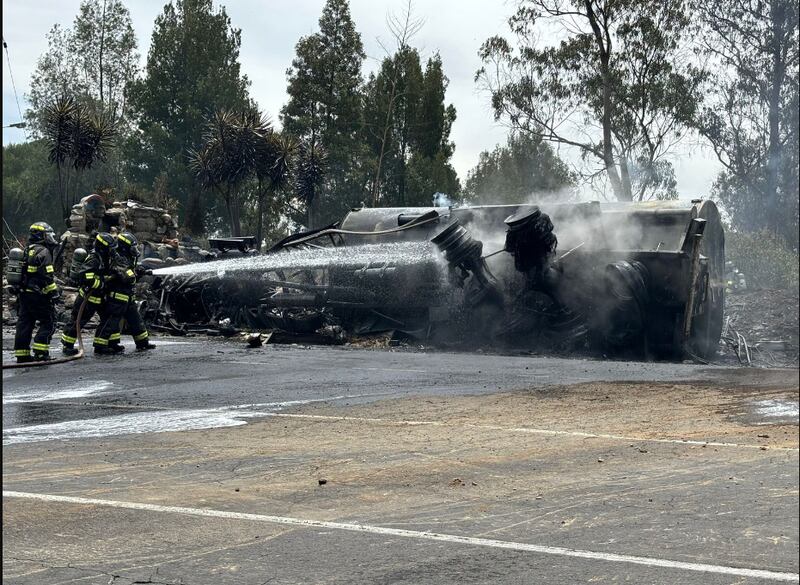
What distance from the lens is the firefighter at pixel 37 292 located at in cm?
1308

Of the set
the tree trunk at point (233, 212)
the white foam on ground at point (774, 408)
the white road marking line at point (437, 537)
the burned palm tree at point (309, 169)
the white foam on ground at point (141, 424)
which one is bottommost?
the white road marking line at point (437, 537)

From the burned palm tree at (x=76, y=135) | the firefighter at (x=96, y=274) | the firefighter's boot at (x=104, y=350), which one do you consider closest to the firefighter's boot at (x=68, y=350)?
the firefighter at (x=96, y=274)

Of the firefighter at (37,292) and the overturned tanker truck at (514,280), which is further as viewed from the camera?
the overturned tanker truck at (514,280)

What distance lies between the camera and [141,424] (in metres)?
8.16

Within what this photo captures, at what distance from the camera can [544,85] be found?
37.2 meters

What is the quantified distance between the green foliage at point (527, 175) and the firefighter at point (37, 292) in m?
20.3

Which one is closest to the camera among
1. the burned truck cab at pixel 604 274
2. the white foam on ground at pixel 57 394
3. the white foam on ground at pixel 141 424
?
the white foam on ground at pixel 141 424

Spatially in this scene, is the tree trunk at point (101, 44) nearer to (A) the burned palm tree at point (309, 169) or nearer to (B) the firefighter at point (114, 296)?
(A) the burned palm tree at point (309, 169)

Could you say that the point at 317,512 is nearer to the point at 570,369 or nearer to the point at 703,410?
the point at 703,410

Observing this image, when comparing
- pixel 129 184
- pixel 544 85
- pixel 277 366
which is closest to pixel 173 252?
pixel 129 184

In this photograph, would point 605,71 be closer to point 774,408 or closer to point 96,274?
point 96,274

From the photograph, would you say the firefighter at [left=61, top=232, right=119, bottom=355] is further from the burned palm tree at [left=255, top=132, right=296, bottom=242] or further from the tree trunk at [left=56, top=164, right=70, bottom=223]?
the burned palm tree at [left=255, top=132, right=296, bottom=242]

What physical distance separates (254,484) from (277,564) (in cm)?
164

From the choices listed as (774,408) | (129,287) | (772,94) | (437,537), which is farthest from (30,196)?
(772,94)
